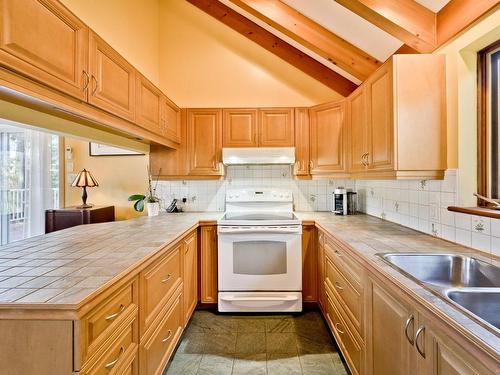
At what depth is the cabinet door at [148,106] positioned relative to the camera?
1937 mm

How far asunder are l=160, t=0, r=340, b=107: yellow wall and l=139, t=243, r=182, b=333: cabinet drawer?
2014 mm

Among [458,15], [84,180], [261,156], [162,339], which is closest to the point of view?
[458,15]

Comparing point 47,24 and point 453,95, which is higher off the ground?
point 47,24

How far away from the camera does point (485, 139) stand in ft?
4.94

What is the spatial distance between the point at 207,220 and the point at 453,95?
6.90 feet

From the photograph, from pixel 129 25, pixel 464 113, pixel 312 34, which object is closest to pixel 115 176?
pixel 129 25

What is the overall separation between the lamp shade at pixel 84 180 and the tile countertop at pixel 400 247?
2463mm

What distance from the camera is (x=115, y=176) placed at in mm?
3262

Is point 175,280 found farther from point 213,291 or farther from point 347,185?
point 347,185

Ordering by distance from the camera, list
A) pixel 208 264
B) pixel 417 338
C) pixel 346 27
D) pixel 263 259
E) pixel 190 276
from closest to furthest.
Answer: pixel 417 338, pixel 346 27, pixel 190 276, pixel 263 259, pixel 208 264

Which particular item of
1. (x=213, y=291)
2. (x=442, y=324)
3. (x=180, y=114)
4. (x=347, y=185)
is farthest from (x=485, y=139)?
(x=180, y=114)

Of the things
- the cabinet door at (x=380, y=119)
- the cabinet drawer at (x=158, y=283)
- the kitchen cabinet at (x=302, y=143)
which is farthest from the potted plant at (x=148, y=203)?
the cabinet door at (x=380, y=119)

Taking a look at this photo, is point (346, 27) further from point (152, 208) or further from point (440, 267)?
point (152, 208)

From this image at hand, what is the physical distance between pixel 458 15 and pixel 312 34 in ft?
3.76
